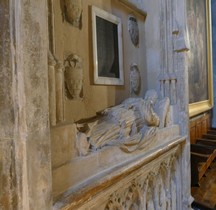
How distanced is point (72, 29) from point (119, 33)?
0.71 m

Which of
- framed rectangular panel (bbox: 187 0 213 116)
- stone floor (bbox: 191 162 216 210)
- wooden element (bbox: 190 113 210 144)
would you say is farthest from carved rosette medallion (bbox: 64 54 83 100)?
wooden element (bbox: 190 113 210 144)

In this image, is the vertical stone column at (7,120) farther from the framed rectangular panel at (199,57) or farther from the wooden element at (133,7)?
the framed rectangular panel at (199,57)

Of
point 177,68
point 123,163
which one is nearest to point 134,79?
point 177,68

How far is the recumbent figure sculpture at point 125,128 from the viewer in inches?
51.9

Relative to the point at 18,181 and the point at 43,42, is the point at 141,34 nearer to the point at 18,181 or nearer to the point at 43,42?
the point at 43,42

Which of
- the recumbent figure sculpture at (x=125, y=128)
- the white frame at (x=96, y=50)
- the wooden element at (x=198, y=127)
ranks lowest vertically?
the wooden element at (x=198, y=127)

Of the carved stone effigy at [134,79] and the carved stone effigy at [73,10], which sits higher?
the carved stone effigy at [73,10]

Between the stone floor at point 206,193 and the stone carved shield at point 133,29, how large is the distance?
76.0 inches

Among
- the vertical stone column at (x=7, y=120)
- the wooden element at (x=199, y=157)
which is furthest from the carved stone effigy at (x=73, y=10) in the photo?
the wooden element at (x=199, y=157)

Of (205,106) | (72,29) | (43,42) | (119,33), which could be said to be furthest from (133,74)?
(205,106)

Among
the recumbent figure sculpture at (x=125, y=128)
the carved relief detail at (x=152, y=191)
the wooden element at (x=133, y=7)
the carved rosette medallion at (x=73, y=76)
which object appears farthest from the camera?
the wooden element at (x=133, y=7)

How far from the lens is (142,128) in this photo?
5.87 feet

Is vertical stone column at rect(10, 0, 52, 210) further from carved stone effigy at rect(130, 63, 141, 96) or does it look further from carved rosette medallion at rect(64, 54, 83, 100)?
carved stone effigy at rect(130, 63, 141, 96)

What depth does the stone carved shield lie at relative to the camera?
263 cm
